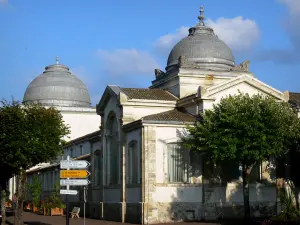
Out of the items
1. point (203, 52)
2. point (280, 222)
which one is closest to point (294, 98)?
point (203, 52)

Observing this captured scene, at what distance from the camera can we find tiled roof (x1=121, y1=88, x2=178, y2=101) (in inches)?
1511

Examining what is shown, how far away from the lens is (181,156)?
34.1 meters

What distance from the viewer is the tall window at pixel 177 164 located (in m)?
33.8

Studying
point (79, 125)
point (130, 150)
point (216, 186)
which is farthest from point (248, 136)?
point (79, 125)

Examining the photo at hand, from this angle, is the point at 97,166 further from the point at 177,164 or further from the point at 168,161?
the point at 177,164

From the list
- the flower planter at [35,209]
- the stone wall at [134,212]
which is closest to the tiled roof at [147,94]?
the stone wall at [134,212]

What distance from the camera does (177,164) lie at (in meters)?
33.9

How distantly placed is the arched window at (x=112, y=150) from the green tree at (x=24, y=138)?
7.90 metres

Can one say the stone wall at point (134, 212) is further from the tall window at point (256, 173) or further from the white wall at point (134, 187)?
the tall window at point (256, 173)

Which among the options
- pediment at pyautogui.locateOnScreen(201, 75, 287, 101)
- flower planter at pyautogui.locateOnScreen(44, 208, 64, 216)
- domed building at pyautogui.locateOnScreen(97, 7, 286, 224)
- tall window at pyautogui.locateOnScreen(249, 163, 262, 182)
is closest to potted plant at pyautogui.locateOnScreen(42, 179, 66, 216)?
flower planter at pyautogui.locateOnScreen(44, 208, 64, 216)

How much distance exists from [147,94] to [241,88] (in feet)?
21.7

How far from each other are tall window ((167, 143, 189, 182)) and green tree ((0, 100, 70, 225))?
681cm

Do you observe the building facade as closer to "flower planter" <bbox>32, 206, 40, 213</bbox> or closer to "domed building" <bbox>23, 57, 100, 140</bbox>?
"flower planter" <bbox>32, 206, 40, 213</bbox>

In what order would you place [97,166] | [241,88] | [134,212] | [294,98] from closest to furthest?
1. [134,212]
2. [241,88]
3. [294,98]
4. [97,166]
